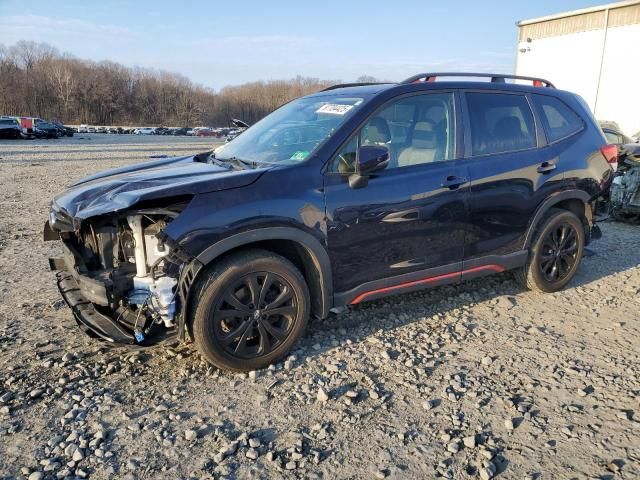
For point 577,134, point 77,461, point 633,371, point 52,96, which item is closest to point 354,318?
point 633,371

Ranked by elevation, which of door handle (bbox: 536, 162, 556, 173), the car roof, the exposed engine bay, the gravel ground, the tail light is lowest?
the gravel ground

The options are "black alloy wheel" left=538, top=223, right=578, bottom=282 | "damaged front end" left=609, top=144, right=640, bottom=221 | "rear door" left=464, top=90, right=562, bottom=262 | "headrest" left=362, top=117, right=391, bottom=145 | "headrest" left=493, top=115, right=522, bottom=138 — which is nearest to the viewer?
"headrest" left=362, top=117, right=391, bottom=145

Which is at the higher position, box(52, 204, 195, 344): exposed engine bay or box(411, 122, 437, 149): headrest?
box(411, 122, 437, 149): headrest

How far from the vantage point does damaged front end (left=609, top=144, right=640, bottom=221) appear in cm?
788

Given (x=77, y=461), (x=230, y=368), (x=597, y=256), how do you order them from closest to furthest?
(x=77, y=461) → (x=230, y=368) → (x=597, y=256)

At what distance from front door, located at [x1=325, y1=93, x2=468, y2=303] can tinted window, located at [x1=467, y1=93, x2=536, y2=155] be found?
25 cm

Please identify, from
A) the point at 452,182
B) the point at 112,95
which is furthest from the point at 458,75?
the point at 112,95

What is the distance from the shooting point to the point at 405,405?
3.13m

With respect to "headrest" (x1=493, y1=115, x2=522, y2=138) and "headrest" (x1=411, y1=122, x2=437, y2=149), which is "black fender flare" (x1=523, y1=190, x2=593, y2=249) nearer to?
"headrest" (x1=493, y1=115, x2=522, y2=138)

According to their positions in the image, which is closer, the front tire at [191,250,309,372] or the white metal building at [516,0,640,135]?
the front tire at [191,250,309,372]

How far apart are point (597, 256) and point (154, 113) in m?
108

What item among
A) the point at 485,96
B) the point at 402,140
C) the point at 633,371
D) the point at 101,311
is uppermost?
the point at 485,96

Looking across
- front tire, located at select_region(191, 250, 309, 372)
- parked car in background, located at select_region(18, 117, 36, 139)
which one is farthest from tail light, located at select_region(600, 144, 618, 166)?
parked car in background, located at select_region(18, 117, 36, 139)

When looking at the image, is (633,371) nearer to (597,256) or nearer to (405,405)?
(405,405)
